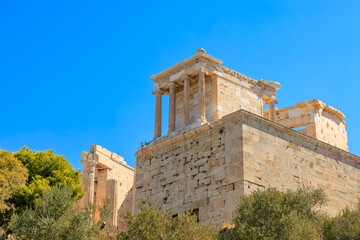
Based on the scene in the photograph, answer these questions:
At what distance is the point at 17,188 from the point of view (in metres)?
25.4

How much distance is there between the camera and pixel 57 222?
19.1 meters

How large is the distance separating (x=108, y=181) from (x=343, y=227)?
2084cm

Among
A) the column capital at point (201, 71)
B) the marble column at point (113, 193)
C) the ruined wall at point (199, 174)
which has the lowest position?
the ruined wall at point (199, 174)

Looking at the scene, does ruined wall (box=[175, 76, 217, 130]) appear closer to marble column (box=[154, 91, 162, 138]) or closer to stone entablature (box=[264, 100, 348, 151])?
marble column (box=[154, 91, 162, 138])

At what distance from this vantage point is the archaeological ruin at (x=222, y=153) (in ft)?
63.1

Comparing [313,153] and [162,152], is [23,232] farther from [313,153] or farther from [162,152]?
[313,153]

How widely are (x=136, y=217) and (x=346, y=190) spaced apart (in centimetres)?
918

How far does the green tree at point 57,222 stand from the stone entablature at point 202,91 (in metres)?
7.10

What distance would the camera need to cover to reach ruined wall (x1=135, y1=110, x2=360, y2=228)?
1905 centimetres

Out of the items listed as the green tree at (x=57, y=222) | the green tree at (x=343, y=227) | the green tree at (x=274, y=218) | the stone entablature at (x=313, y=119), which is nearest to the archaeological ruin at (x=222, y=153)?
the green tree at (x=274, y=218)

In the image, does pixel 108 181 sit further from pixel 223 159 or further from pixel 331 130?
pixel 223 159

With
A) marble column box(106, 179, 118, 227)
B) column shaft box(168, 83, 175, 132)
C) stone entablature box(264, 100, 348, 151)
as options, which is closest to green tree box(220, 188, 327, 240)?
column shaft box(168, 83, 175, 132)

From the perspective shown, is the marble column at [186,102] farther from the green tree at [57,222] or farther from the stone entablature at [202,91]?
the green tree at [57,222]

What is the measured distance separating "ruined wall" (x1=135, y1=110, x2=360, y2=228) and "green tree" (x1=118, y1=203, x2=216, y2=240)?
9.11 ft
